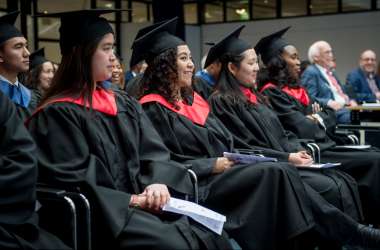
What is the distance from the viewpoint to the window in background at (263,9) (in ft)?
56.2

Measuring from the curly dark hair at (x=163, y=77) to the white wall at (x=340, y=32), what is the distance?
1131cm

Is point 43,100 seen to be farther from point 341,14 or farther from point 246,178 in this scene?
point 341,14

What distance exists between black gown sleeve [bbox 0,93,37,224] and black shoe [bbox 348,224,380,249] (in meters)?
2.23

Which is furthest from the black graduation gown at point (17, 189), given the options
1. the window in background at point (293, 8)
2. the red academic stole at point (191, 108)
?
the window in background at point (293, 8)

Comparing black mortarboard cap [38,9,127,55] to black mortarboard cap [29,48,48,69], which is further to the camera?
black mortarboard cap [29,48,48,69]

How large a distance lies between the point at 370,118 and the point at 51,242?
5.64m

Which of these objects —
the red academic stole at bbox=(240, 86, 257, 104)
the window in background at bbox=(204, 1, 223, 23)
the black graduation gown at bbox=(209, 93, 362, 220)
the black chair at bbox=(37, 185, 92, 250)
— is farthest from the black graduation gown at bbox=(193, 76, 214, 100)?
the window in background at bbox=(204, 1, 223, 23)

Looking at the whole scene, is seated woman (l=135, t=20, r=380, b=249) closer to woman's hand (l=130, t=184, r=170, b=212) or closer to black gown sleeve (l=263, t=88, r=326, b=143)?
woman's hand (l=130, t=184, r=170, b=212)

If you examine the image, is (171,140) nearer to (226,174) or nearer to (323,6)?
(226,174)

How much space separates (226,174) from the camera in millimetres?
4215

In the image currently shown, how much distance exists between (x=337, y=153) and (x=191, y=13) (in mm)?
13722

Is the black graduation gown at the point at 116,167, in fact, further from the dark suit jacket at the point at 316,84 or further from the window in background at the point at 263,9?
the window in background at the point at 263,9

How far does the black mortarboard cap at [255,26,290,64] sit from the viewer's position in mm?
6051

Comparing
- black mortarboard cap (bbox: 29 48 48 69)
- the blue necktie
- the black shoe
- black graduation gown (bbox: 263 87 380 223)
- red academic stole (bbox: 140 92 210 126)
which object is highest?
black mortarboard cap (bbox: 29 48 48 69)
